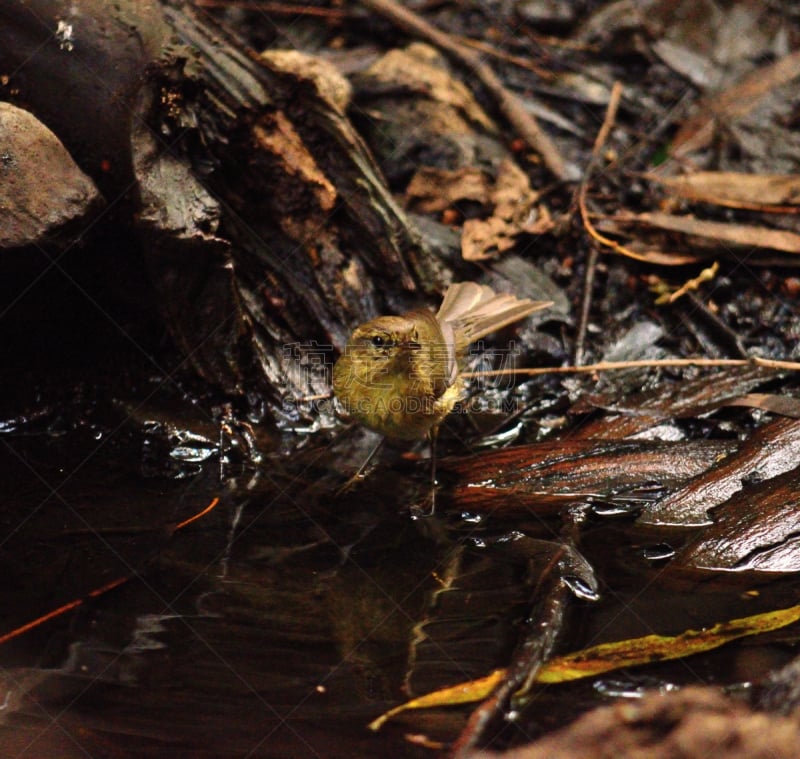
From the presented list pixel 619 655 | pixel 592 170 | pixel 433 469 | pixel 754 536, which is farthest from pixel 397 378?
pixel 592 170

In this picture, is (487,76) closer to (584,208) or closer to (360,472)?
(584,208)

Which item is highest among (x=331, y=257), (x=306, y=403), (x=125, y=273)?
(x=125, y=273)

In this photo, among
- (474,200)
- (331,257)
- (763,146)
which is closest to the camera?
(331,257)

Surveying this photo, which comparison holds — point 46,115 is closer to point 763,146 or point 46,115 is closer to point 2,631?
point 2,631

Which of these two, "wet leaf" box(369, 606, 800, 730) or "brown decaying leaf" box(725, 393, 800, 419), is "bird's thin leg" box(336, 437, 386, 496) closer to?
"wet leaf" box(369, 606, 800, 730)

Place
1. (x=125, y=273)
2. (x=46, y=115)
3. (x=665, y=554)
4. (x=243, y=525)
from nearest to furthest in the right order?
(x=665, y=554)
(x=243, y=525)
(x=46, y=115)
(x=125, y=273)

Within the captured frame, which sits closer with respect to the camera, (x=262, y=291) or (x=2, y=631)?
(x=2, y=631)

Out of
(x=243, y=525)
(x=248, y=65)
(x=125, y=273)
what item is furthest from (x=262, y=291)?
(x=243, y=525)

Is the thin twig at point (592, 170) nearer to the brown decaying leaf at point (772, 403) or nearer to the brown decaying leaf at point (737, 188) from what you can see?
the brown decaying leaf at point (737, 188)
